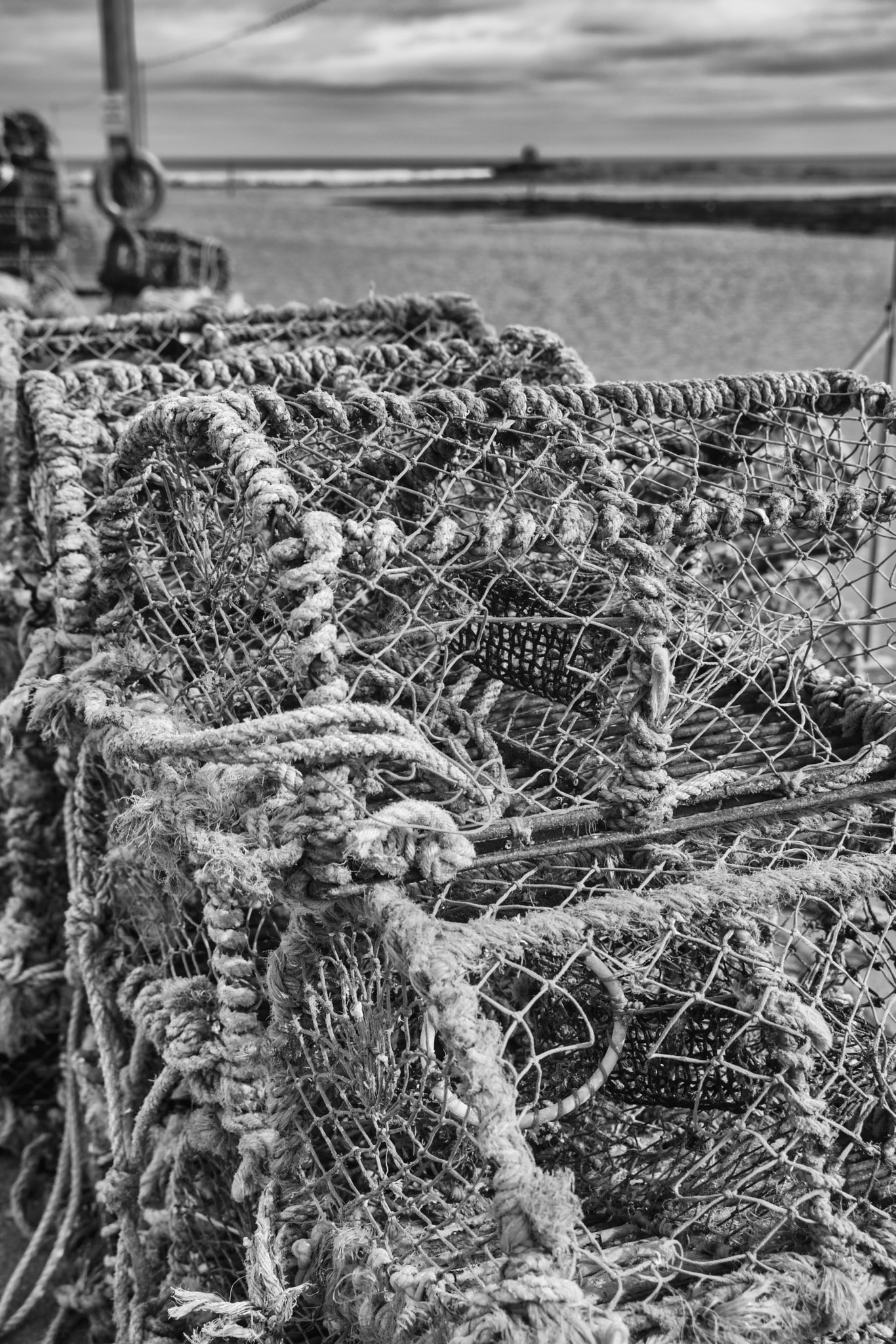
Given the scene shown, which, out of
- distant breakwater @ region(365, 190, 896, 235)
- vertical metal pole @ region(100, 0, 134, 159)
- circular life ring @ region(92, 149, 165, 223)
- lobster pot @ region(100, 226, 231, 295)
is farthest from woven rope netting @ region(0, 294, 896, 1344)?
distant breakwater @ region(365, 190, 896, 235)

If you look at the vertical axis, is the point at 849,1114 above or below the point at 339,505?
below

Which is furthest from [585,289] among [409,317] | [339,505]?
[339,505]

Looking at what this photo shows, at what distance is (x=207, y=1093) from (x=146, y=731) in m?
0.57

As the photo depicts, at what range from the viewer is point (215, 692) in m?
1.87

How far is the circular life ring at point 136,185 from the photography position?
449 inches

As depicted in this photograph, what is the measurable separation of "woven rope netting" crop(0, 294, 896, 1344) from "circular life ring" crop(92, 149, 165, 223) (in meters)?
9.80

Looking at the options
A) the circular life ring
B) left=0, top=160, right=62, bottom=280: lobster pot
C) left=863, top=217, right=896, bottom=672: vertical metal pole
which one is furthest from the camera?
the circular life ring

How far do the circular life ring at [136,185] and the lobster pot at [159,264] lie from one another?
3.29 metres

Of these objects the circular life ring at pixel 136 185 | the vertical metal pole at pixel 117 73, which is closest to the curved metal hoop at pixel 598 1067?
the circular life ring at pixel 136 185

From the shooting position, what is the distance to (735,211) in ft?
124

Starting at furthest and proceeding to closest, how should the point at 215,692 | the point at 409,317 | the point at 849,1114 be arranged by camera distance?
1. the point at 409,317
2. the point at 215,692
3. the point at 849,1114

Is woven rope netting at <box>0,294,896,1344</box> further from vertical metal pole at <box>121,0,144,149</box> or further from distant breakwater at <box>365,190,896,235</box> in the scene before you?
distant breakwater at <box>365,190,896,235</box>

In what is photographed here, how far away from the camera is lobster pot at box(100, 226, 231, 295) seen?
798 cm

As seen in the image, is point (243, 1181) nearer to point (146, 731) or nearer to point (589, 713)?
point (146, 731)
